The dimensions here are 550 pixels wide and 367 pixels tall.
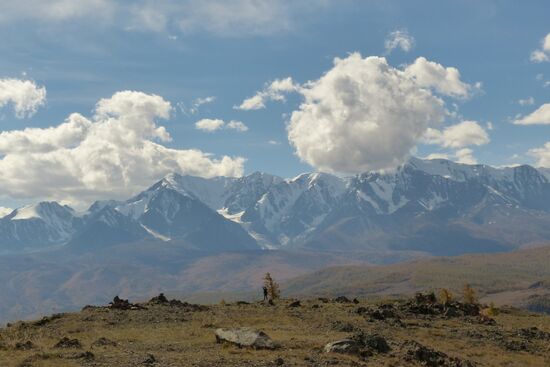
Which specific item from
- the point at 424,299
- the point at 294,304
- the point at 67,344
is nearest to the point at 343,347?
the point at 67,344

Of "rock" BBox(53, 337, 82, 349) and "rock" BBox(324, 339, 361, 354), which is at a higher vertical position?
"rock" BBox(53, 337, 82, 349)

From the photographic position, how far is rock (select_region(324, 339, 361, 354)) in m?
39.5

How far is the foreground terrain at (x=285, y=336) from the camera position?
124 feet

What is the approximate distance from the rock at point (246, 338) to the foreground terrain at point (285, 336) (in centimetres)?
52

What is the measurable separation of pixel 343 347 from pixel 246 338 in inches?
255

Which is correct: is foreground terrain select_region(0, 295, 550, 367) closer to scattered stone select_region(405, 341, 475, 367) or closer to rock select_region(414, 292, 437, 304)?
scattered stone select_region(405, 341, 475, 367)

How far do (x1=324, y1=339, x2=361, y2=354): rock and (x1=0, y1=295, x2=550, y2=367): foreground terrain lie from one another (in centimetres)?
52

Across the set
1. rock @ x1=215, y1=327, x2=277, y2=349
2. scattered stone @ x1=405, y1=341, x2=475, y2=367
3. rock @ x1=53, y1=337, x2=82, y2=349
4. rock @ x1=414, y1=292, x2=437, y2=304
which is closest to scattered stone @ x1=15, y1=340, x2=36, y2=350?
rock @ x1=53, y1=337, x2=82, y2=349

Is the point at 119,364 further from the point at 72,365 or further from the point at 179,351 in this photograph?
the point at 179,351

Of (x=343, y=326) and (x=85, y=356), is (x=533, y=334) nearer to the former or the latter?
(x=343, y=326)

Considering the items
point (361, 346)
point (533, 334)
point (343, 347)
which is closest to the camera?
point (343, 347)

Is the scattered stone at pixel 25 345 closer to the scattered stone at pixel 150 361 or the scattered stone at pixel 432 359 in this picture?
the scattered stone at pixel 150 361

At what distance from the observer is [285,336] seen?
4622 centimetres

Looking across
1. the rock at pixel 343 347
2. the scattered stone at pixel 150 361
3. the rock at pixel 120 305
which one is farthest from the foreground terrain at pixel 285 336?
the rock at pixel 343 347
